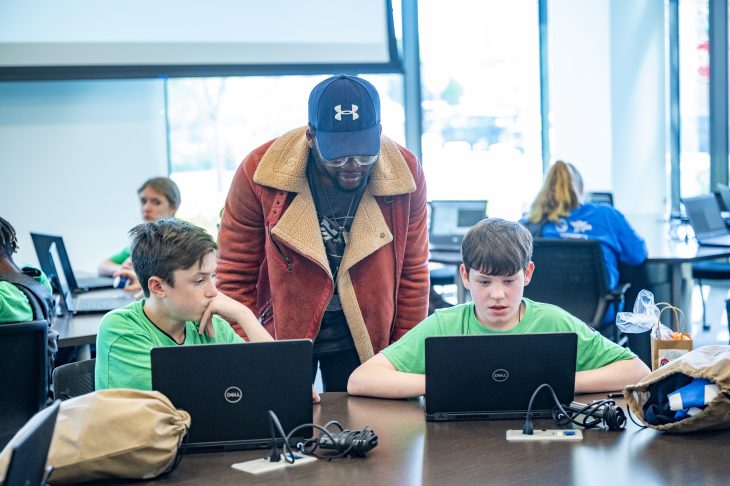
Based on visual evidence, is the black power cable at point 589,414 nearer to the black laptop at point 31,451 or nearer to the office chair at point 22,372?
the black laptop at point 31,451

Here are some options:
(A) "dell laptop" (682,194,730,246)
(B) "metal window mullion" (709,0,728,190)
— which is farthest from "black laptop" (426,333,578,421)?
(B) "metal window mullion" (709,0,728,190)

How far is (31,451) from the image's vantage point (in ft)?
4.20

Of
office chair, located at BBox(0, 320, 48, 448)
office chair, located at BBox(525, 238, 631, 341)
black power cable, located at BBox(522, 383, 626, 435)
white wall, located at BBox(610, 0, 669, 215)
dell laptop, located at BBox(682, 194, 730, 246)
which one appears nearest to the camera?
black power cable, located at BBox(522, 383, 626, 435)

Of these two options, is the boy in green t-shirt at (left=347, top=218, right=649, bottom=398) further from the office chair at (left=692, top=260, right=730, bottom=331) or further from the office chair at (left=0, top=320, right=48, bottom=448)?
the office chair at (left=692, top=260, right=730, bottom=331)

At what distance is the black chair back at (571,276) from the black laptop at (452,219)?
1.51m

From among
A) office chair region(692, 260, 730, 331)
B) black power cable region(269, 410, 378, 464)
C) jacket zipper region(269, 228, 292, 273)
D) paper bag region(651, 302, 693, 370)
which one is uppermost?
jacket zipper region(269, 228, 292, 273)

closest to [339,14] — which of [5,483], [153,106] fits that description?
[153,106]

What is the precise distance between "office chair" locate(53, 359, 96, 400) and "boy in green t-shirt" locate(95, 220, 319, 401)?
0.20 meters

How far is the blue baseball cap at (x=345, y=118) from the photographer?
7.70 feet

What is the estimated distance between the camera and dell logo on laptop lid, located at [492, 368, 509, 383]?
76.9 inches

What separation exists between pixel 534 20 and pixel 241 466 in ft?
21.8

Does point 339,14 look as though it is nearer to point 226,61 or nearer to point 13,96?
point 226,61

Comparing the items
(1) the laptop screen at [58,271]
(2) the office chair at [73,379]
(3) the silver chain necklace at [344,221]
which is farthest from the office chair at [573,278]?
(2) the office chair at [73,379]

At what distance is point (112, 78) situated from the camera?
6.03 metres
